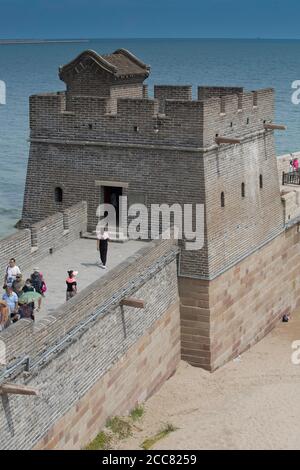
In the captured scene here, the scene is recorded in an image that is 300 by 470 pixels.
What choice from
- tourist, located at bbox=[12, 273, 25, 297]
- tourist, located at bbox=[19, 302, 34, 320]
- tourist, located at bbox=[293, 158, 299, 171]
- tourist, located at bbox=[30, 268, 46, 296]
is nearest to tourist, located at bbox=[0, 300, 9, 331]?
tourist, located at bbox=[19, 302, 34, 320]

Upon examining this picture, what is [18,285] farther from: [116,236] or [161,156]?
[161,156]

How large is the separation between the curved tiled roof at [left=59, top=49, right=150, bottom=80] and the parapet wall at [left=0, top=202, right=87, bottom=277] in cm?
440

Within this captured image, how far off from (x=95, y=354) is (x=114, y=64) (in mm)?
11815

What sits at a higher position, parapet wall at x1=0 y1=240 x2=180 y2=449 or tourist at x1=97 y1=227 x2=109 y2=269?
tourist at x1=97 y1=227 x2=109 y2=269

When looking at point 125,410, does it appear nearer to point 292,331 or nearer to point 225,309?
point 225,309

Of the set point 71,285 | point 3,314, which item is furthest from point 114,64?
point 3,314

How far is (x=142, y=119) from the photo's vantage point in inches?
987

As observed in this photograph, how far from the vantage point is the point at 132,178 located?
25641 millimetres

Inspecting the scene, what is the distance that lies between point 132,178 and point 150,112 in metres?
2.00

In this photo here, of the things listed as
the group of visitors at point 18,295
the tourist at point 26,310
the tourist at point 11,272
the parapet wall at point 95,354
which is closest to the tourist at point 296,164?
the parapet wall at point 95,354

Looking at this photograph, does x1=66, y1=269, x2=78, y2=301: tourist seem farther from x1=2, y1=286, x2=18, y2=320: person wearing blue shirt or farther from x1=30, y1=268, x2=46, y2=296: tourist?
x1=2, y1=286, x2=18, y2=320: person wearing blue shirt

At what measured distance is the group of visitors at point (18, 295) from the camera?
61.9 ft

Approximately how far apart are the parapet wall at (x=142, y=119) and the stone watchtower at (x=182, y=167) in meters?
0.03

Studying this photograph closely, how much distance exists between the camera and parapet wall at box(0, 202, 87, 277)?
22.7m
